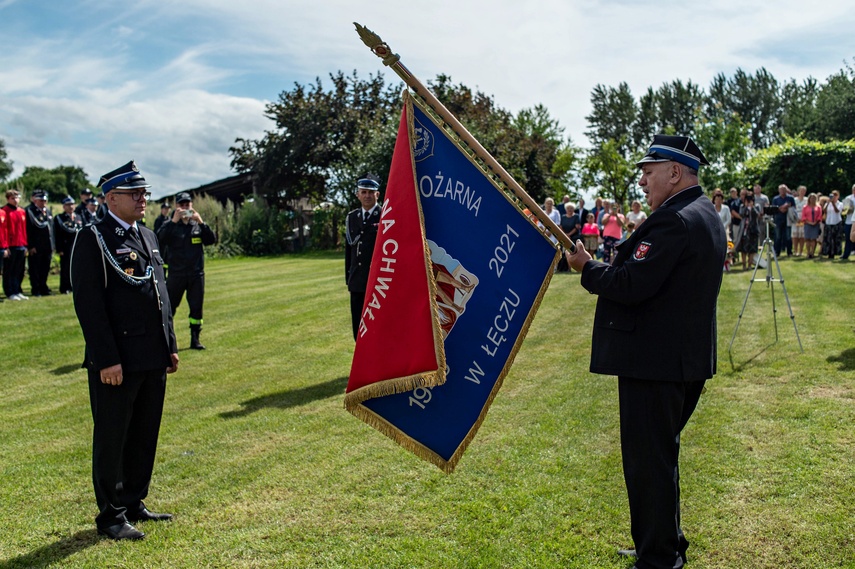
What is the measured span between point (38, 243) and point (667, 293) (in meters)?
17.2

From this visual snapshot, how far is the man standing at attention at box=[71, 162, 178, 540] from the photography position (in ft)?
16.0

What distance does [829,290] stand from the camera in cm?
1536

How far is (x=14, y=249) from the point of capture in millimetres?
16812

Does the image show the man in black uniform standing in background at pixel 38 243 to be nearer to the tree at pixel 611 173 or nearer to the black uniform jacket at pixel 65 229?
the black uniform jacket at pixel 65 229

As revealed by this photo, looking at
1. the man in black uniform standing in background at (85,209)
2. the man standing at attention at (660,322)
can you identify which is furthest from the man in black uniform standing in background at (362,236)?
the man in black uniform standing in background at (85,209)

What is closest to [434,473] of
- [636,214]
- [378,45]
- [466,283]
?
[466,283]

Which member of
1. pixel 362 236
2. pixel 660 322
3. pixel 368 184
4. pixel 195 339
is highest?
pixel 368 184

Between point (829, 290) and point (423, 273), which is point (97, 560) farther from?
point (829, 290)

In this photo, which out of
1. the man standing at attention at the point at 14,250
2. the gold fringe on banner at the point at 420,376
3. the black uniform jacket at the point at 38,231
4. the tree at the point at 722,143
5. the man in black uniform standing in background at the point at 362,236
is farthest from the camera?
the tree at the point at 722,143

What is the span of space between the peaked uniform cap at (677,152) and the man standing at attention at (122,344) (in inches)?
135

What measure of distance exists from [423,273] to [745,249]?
18.9 m

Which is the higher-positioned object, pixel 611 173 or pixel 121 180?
pixel 611 173

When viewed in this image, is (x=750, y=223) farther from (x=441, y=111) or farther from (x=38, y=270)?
(x=38, y=270)

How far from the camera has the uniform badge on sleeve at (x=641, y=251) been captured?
3.90 metres
